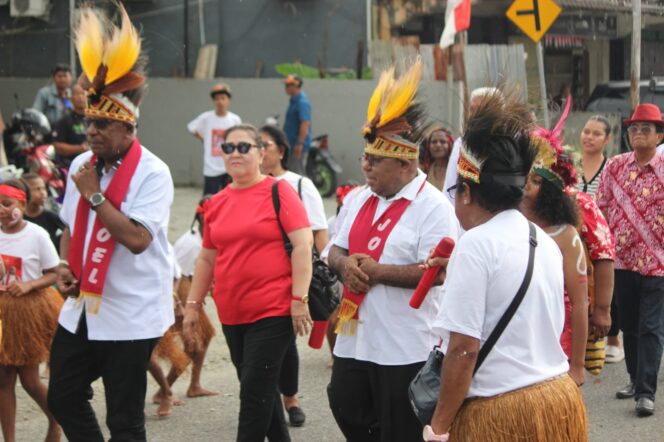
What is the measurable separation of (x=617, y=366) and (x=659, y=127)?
6.99 ft

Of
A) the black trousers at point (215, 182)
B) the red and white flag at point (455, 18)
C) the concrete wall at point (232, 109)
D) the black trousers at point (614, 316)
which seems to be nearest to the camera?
the black trousers at point (614, 316)

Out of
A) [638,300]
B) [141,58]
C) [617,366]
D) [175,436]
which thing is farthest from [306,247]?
[617,366]

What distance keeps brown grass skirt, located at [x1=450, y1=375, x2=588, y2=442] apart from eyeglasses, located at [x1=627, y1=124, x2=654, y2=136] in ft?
14.1

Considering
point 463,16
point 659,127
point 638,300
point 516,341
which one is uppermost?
point 463,16

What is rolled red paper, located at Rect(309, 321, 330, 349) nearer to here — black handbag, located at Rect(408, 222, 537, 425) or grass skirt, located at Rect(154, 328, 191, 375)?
grass skirt, located at Rect(154, 328, 191, 375)

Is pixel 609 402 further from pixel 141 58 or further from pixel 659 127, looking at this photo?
pixel 141 58

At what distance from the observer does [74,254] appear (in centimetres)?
526

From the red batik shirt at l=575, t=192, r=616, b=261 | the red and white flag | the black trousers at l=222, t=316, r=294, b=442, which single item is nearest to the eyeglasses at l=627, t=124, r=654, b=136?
the red batik shirt at l=575, t=192, r=616, b=261

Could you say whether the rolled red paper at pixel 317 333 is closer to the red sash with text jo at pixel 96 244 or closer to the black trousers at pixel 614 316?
the red sash with text jo at pixel 96 244

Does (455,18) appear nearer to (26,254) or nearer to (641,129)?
(641,129)

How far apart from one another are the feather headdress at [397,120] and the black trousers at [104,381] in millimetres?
1471

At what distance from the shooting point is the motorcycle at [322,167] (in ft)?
58.7

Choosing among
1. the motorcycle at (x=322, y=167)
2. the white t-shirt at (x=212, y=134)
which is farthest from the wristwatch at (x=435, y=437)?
the motorcycle at (x=322, y=167)

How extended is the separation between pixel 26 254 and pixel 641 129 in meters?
4.27
